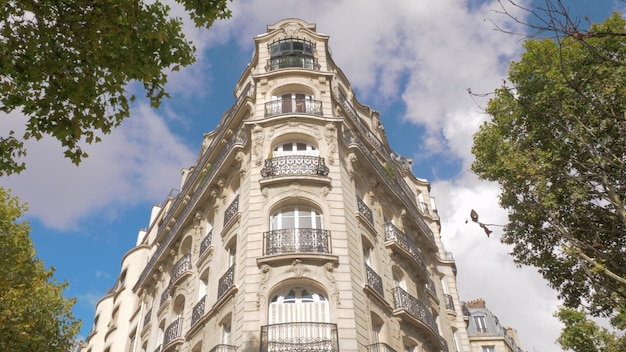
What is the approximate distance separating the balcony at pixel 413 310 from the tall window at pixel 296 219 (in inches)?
140

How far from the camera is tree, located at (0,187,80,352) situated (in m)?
14.1

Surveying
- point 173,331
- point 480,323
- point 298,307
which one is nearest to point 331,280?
point 298,307

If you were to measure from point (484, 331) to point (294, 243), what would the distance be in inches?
1132

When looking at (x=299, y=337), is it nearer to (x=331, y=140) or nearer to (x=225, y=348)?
(x=225, y=348)

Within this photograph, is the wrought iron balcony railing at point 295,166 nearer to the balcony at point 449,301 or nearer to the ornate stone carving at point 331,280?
the ornate stone carving at point 331,280

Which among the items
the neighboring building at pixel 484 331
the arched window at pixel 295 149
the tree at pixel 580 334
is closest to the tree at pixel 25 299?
the arched window at pixel 295 149

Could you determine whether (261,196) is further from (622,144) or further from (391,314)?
(622,144)

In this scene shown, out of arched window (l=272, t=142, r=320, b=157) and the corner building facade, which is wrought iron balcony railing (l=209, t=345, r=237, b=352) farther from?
arched window (l=272, t=142, r=320, b=157)

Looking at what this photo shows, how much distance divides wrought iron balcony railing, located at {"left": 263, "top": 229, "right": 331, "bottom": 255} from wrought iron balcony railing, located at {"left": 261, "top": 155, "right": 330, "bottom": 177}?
7.25ft

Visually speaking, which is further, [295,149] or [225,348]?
[295,149]

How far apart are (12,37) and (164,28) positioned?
208cm

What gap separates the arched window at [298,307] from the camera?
13523mm

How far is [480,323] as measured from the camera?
39.0 meters

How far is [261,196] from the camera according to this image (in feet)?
53.3
